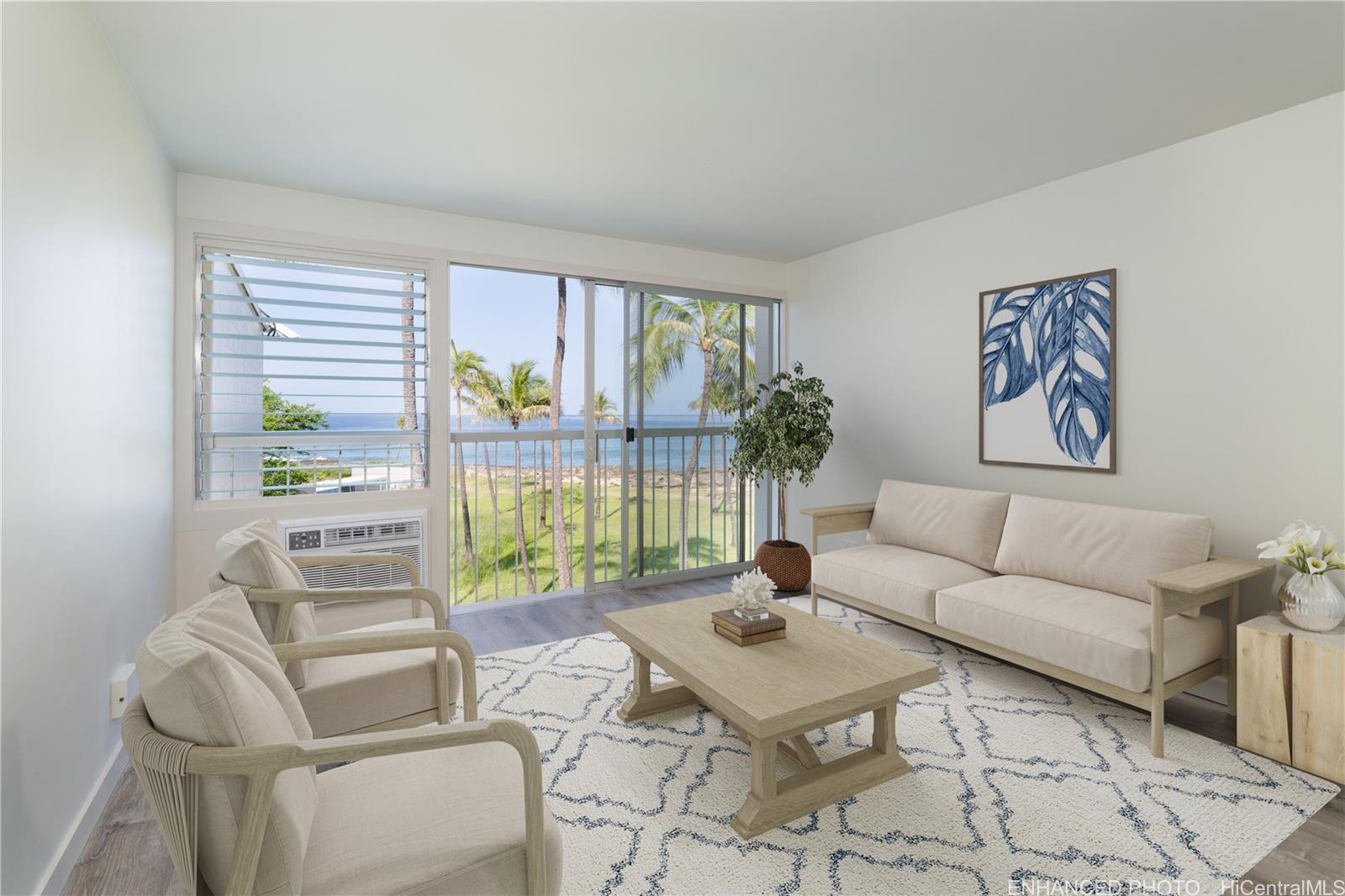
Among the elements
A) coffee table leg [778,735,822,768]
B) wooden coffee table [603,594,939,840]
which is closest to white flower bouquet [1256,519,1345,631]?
wooden coffee table [603,594,939,840]

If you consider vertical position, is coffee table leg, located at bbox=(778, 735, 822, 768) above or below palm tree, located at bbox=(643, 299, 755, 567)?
below

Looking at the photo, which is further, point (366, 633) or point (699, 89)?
point (699, 89)

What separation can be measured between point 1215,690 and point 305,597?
361 centimetres

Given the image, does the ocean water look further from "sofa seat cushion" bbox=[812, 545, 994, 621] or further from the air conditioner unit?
"sofa seat cushion" bbox=[812, 545, 994, 621]

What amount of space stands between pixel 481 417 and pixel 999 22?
4.42 m

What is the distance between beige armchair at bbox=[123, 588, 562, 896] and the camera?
3.49ft

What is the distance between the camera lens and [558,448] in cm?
529

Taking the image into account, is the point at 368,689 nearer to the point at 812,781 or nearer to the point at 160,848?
the point at 160,848

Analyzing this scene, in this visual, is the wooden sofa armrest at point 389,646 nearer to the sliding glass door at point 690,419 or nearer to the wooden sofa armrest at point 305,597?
the wooden sofa armrest at point 305,597

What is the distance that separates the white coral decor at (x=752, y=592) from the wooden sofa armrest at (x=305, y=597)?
3.43 feet

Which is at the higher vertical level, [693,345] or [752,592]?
[693,345]

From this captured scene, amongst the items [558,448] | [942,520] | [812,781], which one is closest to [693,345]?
[558,448]

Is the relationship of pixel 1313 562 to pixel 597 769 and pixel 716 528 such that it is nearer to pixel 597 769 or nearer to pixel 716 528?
pixel 597 769

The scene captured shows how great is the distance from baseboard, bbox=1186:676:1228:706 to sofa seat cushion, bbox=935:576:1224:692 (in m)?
0.34
